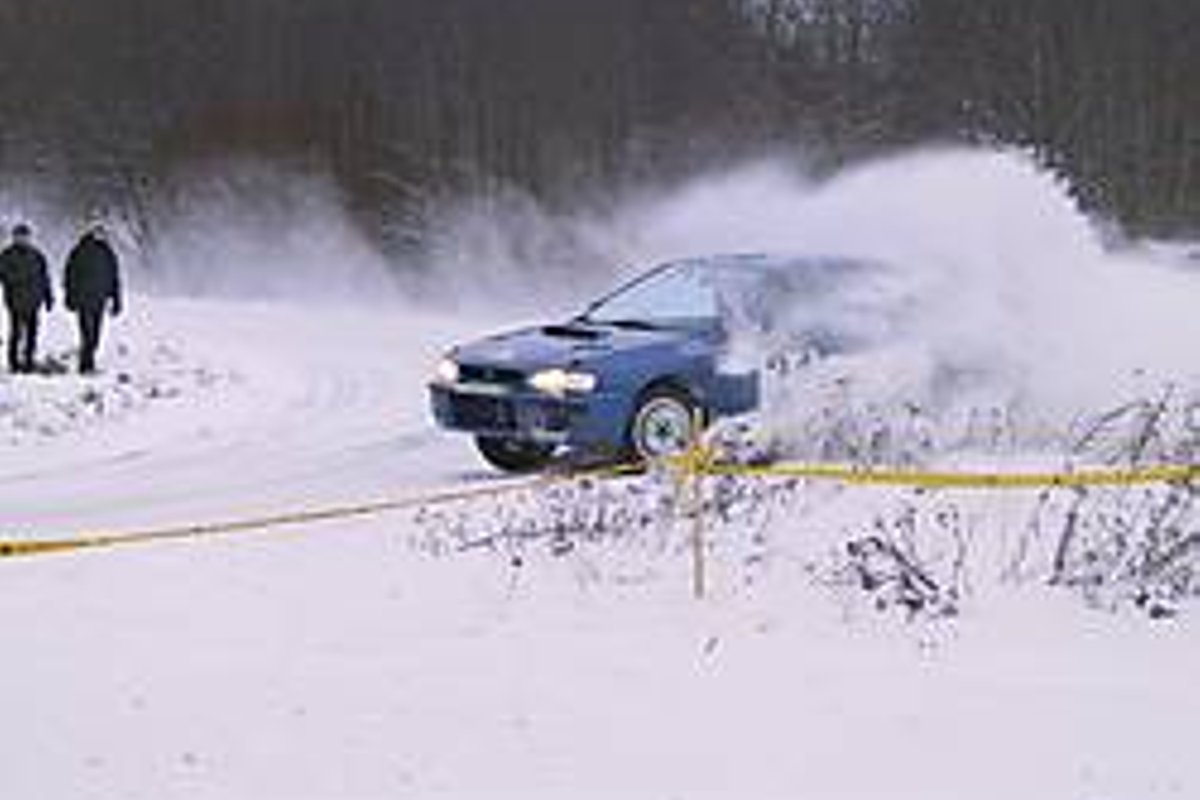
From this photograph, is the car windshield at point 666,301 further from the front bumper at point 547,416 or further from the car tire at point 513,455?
the front bumper at point 547,416

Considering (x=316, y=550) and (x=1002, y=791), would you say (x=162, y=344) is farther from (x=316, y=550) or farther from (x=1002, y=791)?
(x=1002, y=791)

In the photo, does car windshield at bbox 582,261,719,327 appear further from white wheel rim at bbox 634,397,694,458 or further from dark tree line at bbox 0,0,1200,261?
dark tree line at bbox 0,0,1200,261

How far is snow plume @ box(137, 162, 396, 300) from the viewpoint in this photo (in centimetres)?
4841

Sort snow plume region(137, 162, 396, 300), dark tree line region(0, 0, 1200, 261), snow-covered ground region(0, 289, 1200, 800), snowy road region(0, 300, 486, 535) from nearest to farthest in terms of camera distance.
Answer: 1. snow-covered ground region(0, 289, 1200, 800)
2. snowy road region(0, 300, 486, 535)
3. snow plume region(137, 162, 396, 300)
4. dark tree line region(0, 0, 1200, 261)

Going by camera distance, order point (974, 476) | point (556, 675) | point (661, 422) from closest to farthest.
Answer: point (556, 675), point (974, 476), point (661, 422)

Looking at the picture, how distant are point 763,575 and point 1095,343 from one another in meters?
Answer: 6.07

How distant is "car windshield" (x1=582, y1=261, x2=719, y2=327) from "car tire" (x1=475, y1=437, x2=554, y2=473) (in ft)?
3.19

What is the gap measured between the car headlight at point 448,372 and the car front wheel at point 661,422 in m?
1.28

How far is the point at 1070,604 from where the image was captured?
10.5 meters

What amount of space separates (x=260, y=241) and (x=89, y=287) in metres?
28.6

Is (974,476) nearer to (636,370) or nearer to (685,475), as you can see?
(685,475)

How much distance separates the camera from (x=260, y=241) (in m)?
51.3

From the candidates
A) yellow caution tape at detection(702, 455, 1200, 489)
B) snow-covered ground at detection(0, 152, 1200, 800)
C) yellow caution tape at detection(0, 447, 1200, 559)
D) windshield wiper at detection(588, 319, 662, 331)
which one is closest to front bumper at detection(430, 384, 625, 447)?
yellow caution tape at detection(0, 447, 1200, 559)

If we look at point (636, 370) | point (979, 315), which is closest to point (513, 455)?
point (636, 370)
